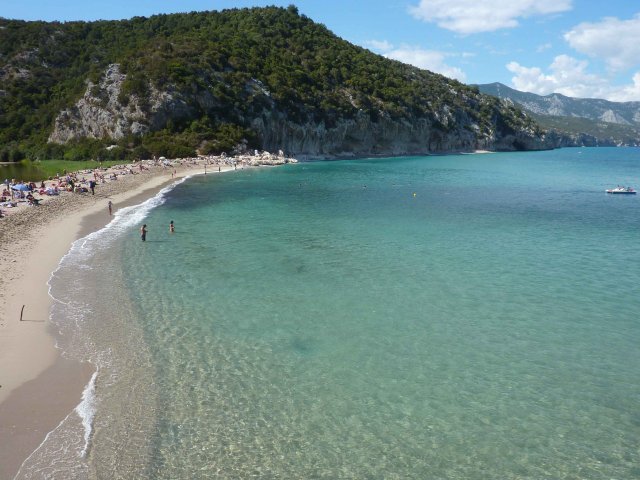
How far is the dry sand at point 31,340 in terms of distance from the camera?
379 inches

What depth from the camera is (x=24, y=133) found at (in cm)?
9231

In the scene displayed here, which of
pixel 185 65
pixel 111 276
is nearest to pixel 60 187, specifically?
pixel 111 276

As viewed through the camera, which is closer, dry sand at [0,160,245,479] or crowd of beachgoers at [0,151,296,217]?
dry sand at [0,160,245,479]

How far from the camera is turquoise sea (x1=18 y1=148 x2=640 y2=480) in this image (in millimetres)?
9133

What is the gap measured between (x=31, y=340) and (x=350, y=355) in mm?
9107

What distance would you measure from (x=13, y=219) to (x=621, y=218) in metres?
42.1

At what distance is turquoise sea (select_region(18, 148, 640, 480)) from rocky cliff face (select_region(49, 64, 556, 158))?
62.4 meters

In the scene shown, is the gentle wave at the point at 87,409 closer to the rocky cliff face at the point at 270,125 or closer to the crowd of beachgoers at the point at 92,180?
the crowd of beachgoers at the point at 92,180

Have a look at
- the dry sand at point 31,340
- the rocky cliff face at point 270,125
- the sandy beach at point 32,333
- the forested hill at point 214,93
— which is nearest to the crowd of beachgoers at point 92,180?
the sandy beach at point 32,333

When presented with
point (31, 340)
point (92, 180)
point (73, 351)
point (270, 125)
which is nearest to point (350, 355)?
point (73, 351)

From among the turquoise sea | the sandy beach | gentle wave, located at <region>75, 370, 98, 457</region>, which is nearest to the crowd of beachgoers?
the sandy beach

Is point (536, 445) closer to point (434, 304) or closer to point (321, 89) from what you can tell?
point (434, 304)

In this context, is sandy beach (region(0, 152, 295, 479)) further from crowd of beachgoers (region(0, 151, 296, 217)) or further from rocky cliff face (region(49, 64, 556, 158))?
rocky cliff face (region(49, 64, 556, 158))

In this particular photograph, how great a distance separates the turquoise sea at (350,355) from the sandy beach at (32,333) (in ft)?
1.49
